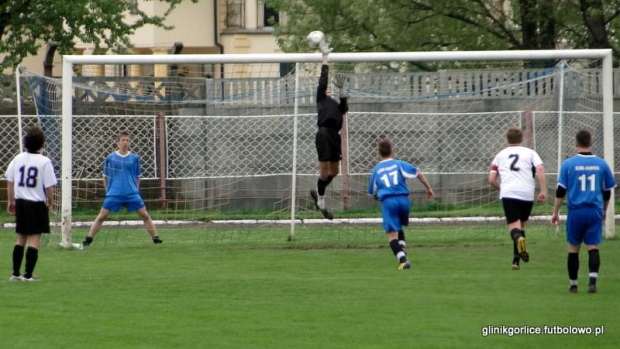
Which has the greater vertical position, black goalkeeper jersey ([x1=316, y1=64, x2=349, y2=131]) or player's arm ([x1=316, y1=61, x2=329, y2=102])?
player's arm ([x1=316, y1=61, x2=329, y2=102])

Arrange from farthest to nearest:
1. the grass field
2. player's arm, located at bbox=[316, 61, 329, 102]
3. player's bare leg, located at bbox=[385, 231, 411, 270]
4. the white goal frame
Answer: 1. the white goal frame
2. player's arm, located at bbox=[316, 61, 329, 102]
3. player's bare leg, located at bbox=[385, 231, 411, 270]
4. the grass field

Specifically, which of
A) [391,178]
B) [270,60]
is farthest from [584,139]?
[270,60]

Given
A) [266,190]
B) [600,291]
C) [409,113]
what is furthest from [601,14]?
[600,291]

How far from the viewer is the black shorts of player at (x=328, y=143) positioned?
16812mm

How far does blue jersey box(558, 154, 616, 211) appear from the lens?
12711 mm

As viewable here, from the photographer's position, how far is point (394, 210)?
1495 cm

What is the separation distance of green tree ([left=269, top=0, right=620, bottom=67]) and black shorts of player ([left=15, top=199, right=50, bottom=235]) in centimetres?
1696

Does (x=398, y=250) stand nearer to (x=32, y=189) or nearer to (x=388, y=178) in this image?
(x=388, y=178)

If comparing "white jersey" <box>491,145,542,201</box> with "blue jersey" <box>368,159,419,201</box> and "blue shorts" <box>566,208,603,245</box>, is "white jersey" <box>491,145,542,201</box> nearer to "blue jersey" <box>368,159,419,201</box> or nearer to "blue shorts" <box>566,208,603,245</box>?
"blue jersey" <box>368,159,419,201</box>

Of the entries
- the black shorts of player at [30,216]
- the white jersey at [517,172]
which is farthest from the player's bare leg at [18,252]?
the white jersey at [517,172]

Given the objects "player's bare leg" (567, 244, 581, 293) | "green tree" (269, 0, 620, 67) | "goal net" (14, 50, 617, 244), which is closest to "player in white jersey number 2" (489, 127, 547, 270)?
"player's bare leg" (567, 244, 581, 293)

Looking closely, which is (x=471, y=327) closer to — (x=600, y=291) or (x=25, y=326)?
(x=600, y=291)

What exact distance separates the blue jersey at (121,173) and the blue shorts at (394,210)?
529 cm

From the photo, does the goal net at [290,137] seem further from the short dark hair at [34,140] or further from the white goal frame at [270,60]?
the short dark hair at [34,140]
